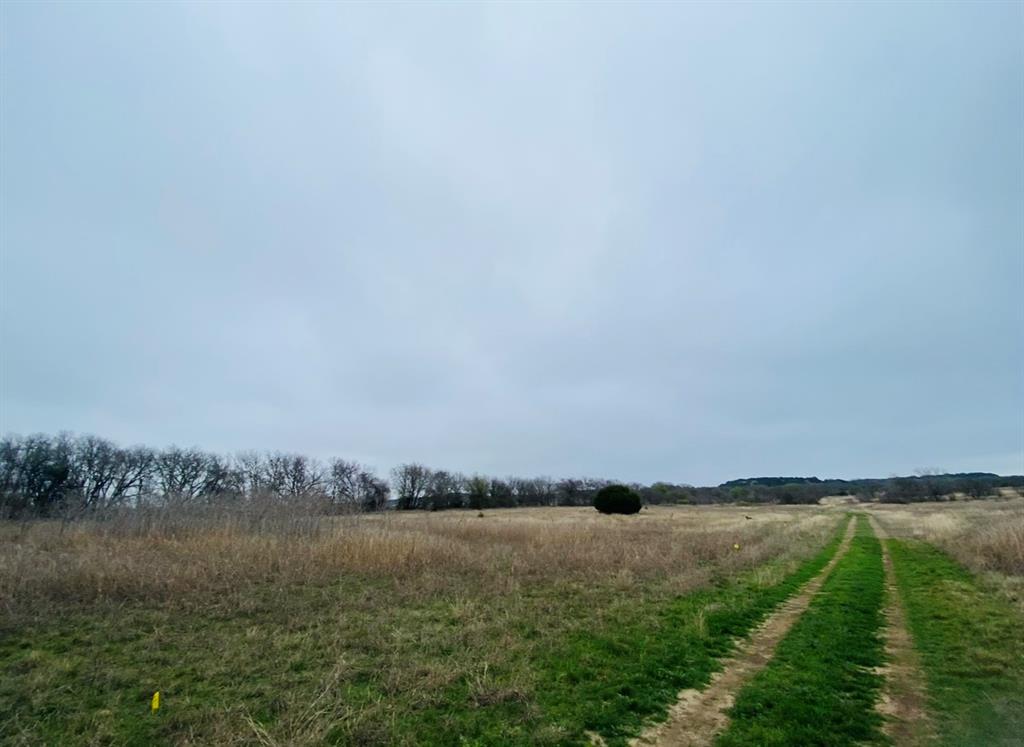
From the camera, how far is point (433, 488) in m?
99.3

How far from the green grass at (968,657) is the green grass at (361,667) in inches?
106

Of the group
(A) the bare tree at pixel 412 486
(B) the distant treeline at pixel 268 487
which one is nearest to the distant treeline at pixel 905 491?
(B) the distant treeline at pixel 268 487

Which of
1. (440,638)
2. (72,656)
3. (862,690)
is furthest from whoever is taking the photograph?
(440,638)

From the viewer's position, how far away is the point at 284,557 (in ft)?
53.0

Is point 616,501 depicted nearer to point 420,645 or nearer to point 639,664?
point 420,645

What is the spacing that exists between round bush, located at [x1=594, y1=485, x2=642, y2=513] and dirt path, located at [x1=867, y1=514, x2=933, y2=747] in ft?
159

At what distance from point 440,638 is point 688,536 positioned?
874 inches

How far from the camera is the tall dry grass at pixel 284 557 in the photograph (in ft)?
38.8

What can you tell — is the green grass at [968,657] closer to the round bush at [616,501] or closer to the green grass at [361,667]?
the green grass at [361,667]

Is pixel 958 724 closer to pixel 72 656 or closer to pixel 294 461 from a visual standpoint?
pixel 72 656

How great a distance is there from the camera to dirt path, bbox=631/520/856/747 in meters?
5.54

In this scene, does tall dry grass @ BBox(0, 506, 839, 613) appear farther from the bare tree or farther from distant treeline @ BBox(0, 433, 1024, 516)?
the bare tree

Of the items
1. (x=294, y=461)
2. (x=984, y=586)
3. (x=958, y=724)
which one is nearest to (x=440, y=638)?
(x=958, y=724)

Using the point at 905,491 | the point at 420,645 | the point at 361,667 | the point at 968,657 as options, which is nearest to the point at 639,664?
the point at 420,645
